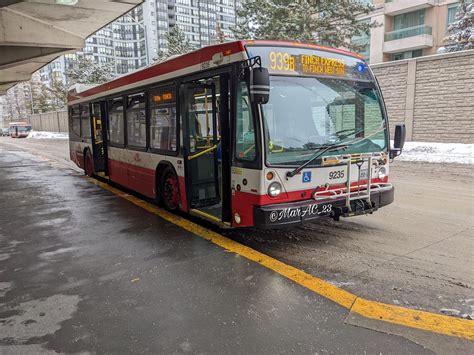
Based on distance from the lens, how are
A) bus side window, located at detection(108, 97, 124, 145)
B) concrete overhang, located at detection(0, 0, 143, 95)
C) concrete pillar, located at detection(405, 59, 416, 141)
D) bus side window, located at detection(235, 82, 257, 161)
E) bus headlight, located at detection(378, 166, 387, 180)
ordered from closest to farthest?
bus side window, located at detection(235, 82, 257, 161) < bus headlight, located at detection(378, 166, 387, 180) < bus side window, located at detection(108, 97, 124, 145) < concrete overhang, located at detection(0, 0, 143, 95) < concrete pillar, located at detection(405, 59, 416, 141)

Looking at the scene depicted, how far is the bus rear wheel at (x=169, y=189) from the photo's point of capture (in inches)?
266

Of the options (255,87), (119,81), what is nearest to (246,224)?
(255,87)

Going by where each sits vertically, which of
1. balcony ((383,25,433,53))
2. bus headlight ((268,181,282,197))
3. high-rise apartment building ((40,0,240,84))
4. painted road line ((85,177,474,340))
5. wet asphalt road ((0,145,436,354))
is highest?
high-rise apartment building ((40,0,240,84))

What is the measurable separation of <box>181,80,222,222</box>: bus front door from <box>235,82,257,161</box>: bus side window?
1154 mm

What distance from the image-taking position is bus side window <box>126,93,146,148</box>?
7.70 metres

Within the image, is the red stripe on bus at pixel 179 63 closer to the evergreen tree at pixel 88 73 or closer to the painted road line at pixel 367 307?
the painted road line at pixel 367 307

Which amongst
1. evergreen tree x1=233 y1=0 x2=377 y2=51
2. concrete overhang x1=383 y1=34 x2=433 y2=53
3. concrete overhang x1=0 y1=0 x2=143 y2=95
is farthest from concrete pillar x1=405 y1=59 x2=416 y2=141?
concrete overhang x1=383 y1=34 x2=433 y2=53

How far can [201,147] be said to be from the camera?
6.29m

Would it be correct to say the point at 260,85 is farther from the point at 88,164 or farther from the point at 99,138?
the point at 88,164

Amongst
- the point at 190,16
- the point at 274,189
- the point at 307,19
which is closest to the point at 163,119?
the point at 274,189

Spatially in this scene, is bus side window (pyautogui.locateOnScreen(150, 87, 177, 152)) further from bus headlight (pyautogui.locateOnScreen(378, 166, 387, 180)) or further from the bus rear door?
bus headlight (pyautogui.locateOnScreen(378, 166, 387, 180))

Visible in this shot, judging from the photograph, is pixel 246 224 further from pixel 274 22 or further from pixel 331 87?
pixel 274 22

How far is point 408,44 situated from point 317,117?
30662 mm

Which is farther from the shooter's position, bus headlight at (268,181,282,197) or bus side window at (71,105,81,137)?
bus side window at (71,105,81,137)
